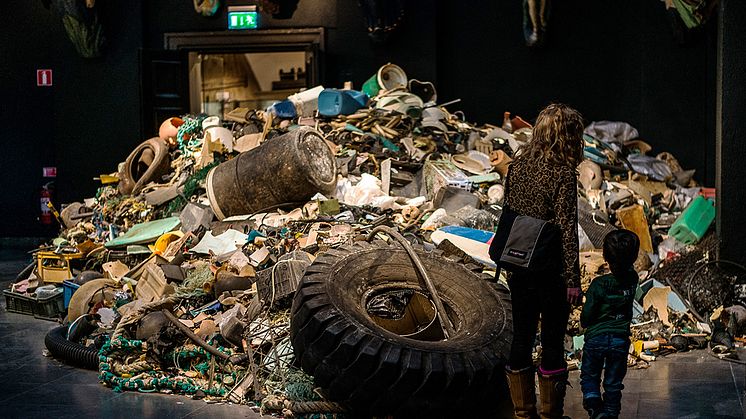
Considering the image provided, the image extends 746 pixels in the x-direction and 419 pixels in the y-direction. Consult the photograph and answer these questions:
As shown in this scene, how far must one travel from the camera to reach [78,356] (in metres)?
7.32

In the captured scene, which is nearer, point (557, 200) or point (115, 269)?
point (557, 200)

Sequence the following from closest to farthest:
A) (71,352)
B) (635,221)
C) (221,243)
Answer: (71,352), (221,243), (635,221)

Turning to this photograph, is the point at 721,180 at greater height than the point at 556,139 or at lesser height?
lesser

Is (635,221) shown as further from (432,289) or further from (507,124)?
(432,289)

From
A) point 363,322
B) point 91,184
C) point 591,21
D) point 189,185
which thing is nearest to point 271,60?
point 91,184

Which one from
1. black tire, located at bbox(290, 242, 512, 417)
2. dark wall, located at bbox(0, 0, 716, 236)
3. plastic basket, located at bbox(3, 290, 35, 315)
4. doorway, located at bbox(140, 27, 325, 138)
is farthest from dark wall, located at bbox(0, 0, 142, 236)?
black tire, located at bbox(290, 242, 512, 417)

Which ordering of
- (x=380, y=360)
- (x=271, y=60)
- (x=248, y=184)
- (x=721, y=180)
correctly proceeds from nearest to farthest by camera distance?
(x=380, y=360), (x=721, y=180), (x=248, y=184), (x=271, y=60)

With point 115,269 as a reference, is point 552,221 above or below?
above

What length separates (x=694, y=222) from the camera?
33.7 feet

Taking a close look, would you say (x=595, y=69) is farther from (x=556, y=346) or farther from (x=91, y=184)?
(x=556, y=346)

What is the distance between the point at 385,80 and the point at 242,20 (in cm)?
239

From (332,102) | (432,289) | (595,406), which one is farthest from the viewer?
(332,102)

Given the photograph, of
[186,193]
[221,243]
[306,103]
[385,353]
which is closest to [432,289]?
[385,353]

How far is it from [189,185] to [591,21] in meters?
6.69
